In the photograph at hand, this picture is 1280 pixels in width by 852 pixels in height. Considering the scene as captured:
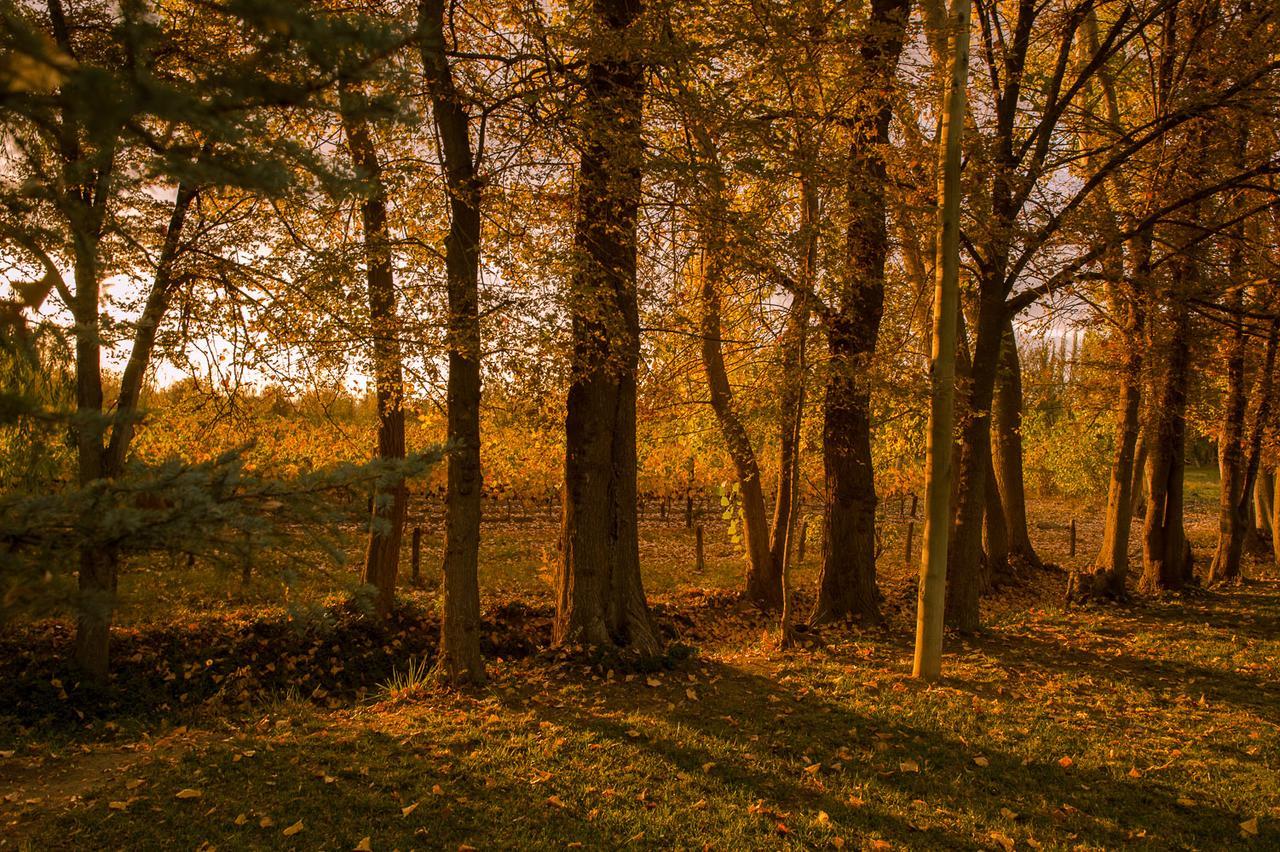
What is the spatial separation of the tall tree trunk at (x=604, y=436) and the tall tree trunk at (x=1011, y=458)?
9393 millimetres

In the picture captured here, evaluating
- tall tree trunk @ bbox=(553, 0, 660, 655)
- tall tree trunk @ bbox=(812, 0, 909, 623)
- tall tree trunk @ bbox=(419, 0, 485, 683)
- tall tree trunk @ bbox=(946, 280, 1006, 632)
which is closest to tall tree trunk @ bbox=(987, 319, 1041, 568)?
tall tree trunk @ bbox=(946, 280, 1006, 632)

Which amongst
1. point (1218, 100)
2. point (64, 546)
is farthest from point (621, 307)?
point (1218, 100)

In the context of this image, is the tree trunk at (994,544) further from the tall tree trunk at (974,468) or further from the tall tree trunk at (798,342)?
the tall tree trunk at (798,342)

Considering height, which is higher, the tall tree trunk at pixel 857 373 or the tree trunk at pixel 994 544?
the tall tree trunk at pixel 857 373

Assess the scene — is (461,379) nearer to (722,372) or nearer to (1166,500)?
(722,372)

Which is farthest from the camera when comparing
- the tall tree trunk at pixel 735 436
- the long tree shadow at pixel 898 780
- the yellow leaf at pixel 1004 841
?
the tall tree trunk at pixel 735 436

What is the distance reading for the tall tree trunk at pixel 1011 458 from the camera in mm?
15344

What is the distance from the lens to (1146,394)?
1309 cm

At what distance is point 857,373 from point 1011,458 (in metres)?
9.65

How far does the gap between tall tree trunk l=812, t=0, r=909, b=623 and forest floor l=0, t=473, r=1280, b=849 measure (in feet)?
3.27

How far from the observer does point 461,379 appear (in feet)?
22.6

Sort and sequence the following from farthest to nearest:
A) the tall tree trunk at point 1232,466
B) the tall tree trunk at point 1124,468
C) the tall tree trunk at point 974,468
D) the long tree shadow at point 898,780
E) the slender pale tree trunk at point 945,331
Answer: the tall tree trunk at point 1232,466 < the tall tree trunk at point 1124,468 < the tall tree trunk at point 974,468 < the slender pale tree trunk at point 945,331 < the long tree shadow at point 898,780

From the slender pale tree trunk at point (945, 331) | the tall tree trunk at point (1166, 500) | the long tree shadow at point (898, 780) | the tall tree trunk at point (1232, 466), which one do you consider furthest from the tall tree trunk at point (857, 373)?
the tall tree trunk at point (1232, 466)

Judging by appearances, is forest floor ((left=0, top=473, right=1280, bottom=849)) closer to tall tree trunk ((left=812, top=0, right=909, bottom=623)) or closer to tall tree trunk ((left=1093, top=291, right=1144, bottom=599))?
tall tree trunk ((left=812, top=0, right=909, bottom=623))
